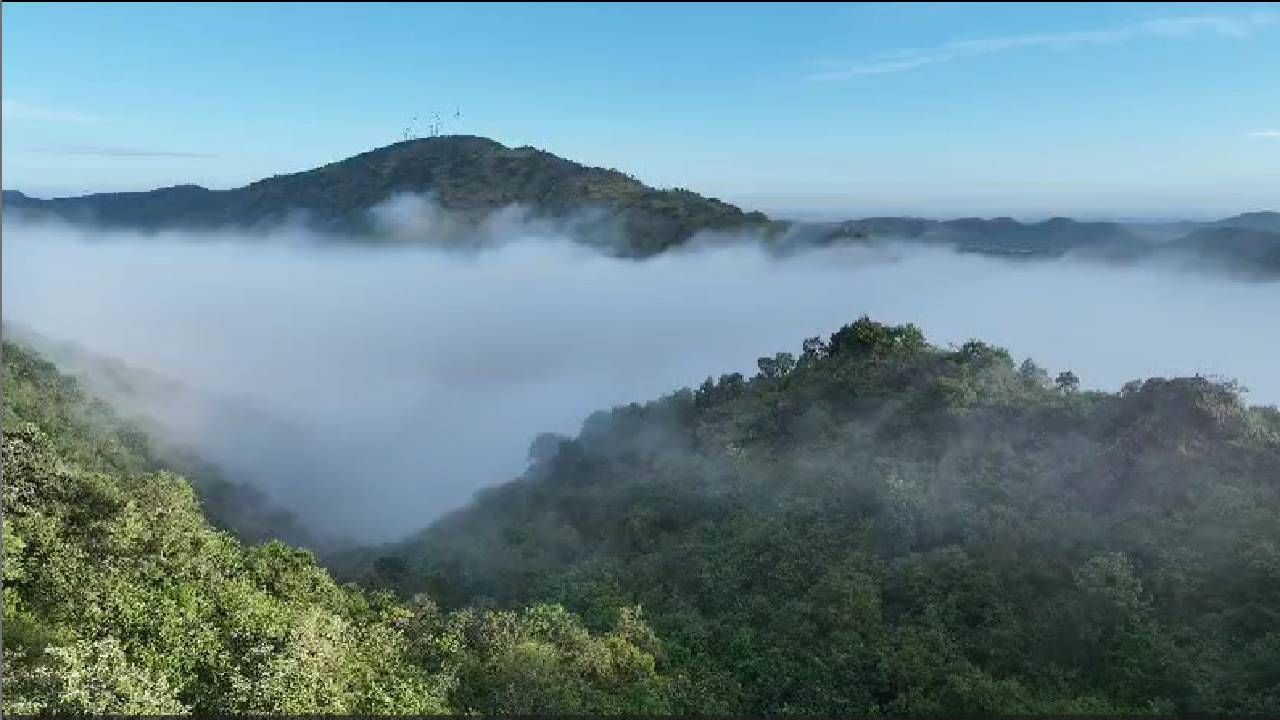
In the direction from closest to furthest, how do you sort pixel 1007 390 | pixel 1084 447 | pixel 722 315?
pixel 1084 447 < pixel 1007 390 < pixel 722 315

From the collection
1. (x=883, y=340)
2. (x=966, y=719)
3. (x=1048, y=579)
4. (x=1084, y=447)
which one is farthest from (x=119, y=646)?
(x=883, y=340)

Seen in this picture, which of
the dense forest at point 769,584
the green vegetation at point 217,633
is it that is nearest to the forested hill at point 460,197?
the dense forest at point 769,584

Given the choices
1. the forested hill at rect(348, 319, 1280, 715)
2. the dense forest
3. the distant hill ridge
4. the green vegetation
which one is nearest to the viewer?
the green vegetation

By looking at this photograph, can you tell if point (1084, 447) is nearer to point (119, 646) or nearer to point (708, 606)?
point (708, 606)

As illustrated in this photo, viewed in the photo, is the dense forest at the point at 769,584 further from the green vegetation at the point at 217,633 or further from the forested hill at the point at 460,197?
the forested hill at the point at 460,197

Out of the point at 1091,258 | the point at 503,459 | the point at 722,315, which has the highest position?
the point at 1091,258

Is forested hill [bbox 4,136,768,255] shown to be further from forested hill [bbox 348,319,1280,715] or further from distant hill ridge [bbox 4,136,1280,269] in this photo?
forested hill [bbox 348,319,1280,715]

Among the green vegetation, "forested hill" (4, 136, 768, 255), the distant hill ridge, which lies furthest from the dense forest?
"forested hill" (4, 136, 768, 255)
